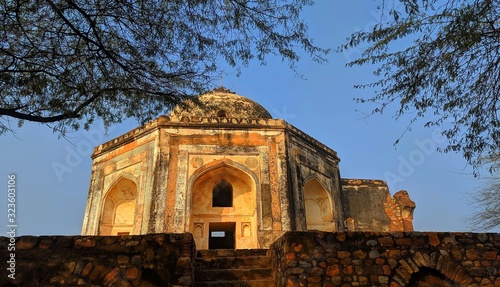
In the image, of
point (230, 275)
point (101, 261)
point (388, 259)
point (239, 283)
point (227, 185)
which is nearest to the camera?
point (101, 261)

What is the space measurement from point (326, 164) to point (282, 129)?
7.60 ft

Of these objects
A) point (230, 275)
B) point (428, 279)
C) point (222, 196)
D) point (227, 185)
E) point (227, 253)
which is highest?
point (227, 185)

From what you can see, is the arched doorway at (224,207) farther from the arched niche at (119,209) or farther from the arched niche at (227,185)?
the arched niche at (119,209)

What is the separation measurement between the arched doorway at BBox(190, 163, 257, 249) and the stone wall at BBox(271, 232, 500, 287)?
17.2 feet

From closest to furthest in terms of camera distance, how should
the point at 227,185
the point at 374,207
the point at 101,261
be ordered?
1. the point at 101,261
2. the point at 227,185
3. the point at 374,207

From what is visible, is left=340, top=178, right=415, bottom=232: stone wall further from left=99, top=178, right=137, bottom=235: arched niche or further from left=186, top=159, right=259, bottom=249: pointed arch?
left=99, top=178, right=137, bottom=235: arched niche

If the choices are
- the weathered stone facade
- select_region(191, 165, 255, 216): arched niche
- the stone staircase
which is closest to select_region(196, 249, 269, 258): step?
the stone staircase

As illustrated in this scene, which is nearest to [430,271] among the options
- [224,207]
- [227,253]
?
[227,253]

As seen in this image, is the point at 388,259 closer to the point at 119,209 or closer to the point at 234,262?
the point at 234,262

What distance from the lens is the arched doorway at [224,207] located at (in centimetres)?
973

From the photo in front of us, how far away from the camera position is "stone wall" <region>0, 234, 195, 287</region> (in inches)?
160

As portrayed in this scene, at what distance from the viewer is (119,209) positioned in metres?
11.3

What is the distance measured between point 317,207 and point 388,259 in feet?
24.4

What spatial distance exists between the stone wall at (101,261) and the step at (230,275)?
0.67 meters
